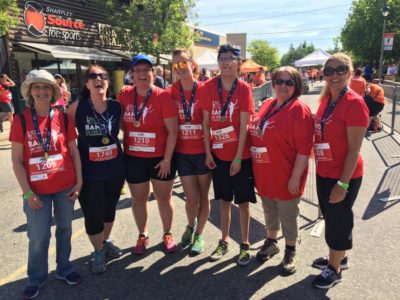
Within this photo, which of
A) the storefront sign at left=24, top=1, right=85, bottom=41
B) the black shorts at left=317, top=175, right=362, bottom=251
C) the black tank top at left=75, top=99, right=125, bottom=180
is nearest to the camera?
the black shorts at left=317, top=175, right=362, bottom=251

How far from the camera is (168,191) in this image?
360cm

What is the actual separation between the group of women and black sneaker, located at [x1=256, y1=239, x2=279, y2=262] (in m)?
0.01

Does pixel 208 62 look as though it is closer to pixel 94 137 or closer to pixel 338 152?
pixel 94 137

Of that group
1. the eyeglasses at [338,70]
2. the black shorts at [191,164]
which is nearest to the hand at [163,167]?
the black shorts at [191,164]

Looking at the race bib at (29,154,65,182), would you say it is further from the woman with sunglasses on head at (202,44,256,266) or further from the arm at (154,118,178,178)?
the woman with sunglasses on head at (202,44,256,266)

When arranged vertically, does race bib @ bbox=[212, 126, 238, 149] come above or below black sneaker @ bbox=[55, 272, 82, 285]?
above

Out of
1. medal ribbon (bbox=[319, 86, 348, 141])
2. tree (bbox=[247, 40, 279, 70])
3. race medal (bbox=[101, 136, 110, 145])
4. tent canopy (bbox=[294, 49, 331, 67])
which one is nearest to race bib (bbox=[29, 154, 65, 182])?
race medal (bbox=[101, 136, 110, 145])

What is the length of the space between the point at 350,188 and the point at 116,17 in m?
17.3

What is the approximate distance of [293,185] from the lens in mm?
2957

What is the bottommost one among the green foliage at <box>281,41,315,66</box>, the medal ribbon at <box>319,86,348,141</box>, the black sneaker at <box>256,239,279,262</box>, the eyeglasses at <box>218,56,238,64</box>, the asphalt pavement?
the asphalt pavement

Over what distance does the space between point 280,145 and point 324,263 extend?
4.39 feet

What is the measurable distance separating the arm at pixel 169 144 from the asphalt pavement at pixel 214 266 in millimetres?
989

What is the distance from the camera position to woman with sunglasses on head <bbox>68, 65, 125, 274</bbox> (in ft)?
10.0

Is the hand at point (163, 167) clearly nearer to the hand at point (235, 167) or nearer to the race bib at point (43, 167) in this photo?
the hand at point (235, 167)
